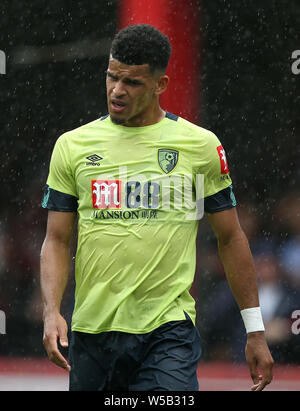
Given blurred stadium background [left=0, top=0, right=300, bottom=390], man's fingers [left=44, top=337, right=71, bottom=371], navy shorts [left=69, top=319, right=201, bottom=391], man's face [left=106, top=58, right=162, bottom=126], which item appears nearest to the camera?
man's fingers [left=44, top=337, right=71, bottom=371]

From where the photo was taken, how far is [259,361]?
512 cm

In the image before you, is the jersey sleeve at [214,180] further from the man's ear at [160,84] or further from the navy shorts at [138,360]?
the navy shorts at [138,360]

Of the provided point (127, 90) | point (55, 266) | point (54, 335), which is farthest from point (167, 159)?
point (54, 335)

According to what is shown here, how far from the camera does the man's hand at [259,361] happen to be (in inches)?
200

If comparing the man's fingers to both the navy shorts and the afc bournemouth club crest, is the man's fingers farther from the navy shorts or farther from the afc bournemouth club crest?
the afc bournemouth club crest

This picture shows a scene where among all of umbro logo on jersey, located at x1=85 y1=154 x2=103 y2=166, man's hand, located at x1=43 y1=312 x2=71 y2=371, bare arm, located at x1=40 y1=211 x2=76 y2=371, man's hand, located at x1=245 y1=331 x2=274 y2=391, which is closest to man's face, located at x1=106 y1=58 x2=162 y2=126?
umbro logo on jersey, located at x1=85 y1=154 x2=103 y2=166

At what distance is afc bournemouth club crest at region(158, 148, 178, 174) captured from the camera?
5145 millimetres

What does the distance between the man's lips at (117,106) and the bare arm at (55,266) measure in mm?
516

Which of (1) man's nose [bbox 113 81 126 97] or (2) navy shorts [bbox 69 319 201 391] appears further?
(1) man's nose [bbox 113 81 126 97]

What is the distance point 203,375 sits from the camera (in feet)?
33.0

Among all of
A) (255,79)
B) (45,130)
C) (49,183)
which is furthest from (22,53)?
(49,183)

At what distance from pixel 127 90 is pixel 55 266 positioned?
0.85 m

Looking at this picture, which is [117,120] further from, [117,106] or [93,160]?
[93,160]

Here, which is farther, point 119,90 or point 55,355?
point 119,90
